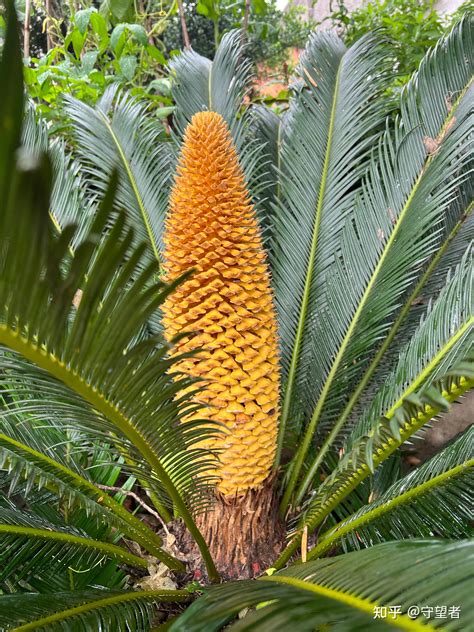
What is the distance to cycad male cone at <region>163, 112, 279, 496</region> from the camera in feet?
3.60

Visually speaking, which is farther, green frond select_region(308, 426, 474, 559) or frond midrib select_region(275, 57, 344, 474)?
frond midrib select_region(275, 57, 344, 474)

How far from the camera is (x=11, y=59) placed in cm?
37

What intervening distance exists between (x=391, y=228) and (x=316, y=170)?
1.13 feet

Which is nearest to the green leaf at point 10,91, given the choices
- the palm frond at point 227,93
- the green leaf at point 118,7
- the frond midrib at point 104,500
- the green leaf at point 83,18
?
the frond midrib at point 104,500

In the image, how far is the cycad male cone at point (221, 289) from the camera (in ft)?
3.60

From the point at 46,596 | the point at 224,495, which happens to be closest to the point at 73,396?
the point at 46,596

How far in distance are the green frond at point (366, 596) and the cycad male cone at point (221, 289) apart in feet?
1.64

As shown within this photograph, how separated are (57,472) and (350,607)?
0.78 m

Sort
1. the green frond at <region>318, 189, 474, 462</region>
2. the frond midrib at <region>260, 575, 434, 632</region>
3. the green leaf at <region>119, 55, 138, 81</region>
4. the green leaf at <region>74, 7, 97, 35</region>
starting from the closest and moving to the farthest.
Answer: the frond midrib at <region>260, 575, 434, 632</region> → the green frond at <region>318, 189, 474, 462</region> → the green leaf at <region>74, 7, 97, 35</region> → the green leaf at <region>119, 55, 138, 81</region>

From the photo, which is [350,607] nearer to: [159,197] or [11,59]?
[11,59]

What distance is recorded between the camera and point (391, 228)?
4.61 ft

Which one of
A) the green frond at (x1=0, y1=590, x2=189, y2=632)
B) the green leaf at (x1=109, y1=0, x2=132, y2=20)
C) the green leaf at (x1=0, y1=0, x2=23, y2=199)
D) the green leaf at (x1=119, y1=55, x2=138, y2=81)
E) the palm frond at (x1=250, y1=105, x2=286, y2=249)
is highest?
the green leaf at (x1=109, y1=0, x2=132, y2=20)

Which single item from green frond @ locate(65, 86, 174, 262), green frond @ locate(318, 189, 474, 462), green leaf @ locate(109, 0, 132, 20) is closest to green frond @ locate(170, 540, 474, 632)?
green frond @ locate(318, 189, 474, 462)

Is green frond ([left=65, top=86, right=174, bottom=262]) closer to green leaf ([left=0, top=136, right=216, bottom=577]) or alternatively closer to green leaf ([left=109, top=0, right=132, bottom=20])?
green leaf ([left=109, top=0, right=132, bottom=20])
